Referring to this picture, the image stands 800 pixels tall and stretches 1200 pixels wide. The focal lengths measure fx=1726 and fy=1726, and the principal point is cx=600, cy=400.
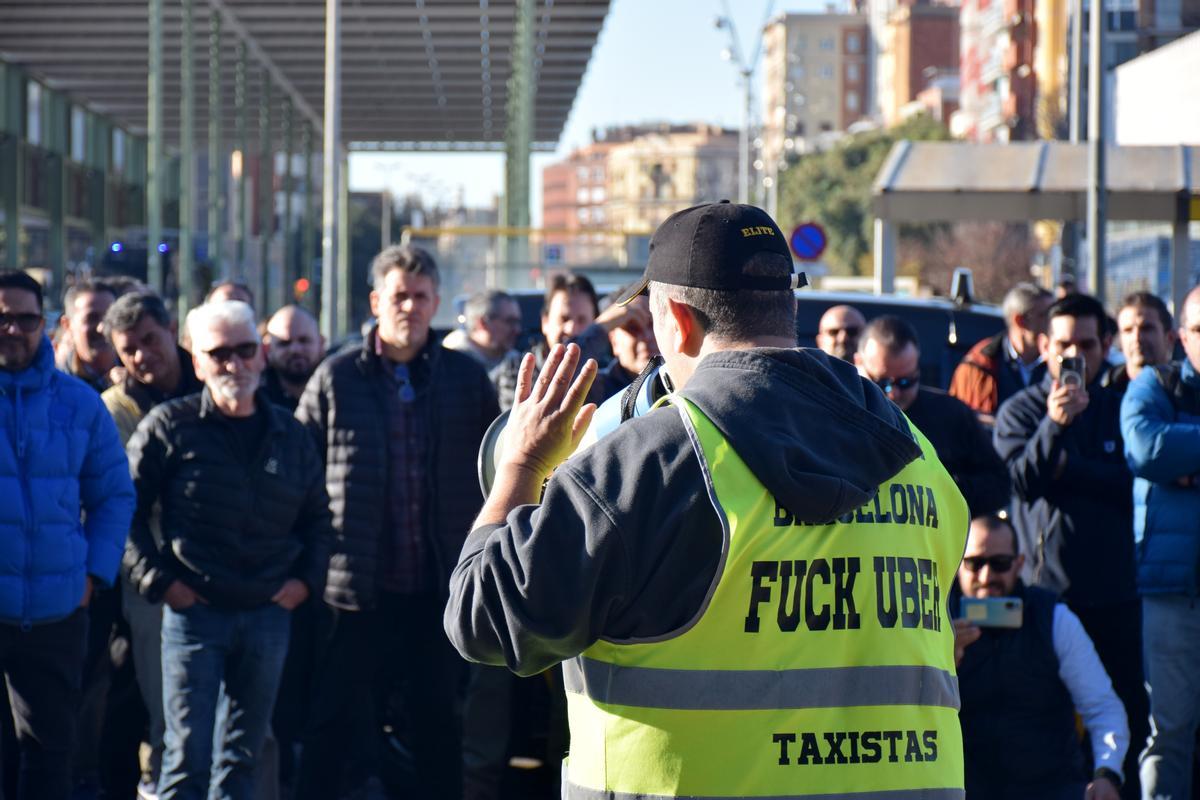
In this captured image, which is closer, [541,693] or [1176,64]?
[541,693]

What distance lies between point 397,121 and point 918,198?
31996mm

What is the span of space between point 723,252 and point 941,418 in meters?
3.89

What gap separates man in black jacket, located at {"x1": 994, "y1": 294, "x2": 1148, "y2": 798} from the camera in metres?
6.88

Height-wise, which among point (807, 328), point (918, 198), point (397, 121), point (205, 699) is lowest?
point (205, 699)

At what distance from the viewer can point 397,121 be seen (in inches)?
1786

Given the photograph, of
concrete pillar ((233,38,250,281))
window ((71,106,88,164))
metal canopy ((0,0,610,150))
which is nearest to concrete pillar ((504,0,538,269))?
metal canopy ((0,0,610,150))

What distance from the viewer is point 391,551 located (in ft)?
21.5

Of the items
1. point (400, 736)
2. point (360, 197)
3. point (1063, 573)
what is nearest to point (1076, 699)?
point (1063, 573)

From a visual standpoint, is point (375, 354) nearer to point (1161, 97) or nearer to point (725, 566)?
point (725, 566)

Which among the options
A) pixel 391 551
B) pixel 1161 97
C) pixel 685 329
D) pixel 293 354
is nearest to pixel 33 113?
pixel 1161 97

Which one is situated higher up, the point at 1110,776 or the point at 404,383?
the point at 404,383

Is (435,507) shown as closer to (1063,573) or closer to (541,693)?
(541,693)

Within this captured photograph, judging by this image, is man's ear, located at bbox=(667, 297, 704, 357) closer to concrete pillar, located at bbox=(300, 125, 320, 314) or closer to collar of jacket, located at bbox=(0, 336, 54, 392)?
collar of jacket, located at bbox=(0, 336, 54, 392)

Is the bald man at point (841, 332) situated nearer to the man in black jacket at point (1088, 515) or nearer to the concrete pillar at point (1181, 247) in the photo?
the man in black jacket at point (1088, 515)
